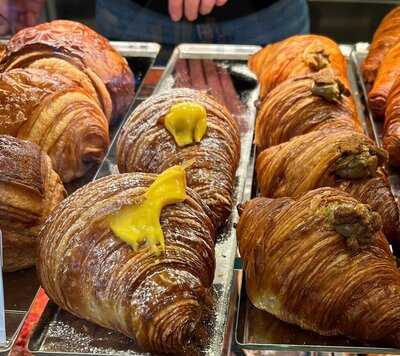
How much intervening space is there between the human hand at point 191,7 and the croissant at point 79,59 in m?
0.26

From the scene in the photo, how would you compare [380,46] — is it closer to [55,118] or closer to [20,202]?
[55,118]

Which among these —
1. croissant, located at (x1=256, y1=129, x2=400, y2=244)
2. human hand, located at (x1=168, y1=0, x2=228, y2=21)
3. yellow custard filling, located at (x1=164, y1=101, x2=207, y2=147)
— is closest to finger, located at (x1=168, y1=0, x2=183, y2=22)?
human hand, located at (x1=168, y1=0, x2=228, y2=21)

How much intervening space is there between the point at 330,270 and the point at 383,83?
33.1 inches

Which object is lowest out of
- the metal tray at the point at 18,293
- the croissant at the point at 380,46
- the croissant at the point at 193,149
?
the croissant at the point at 380,46

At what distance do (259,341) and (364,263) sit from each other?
0.18 metres

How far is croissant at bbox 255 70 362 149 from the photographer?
1.41 m

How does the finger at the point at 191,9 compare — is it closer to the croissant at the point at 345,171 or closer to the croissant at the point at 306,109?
the croissant at the point at 306,109

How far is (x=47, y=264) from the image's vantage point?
40.9 inches

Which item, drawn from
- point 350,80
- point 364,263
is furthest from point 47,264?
point 350,80

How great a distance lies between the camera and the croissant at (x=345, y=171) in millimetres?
1170

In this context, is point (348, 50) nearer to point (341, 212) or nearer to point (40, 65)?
point (40, 65)

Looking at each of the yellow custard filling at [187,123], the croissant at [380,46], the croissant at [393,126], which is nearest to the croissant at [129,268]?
the yellow custard filling at [187,123]

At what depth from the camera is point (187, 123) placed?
1.31 metres

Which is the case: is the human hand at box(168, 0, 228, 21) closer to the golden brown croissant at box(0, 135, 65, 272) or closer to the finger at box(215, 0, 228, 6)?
the finger at box(215, 0, 228, 6)
